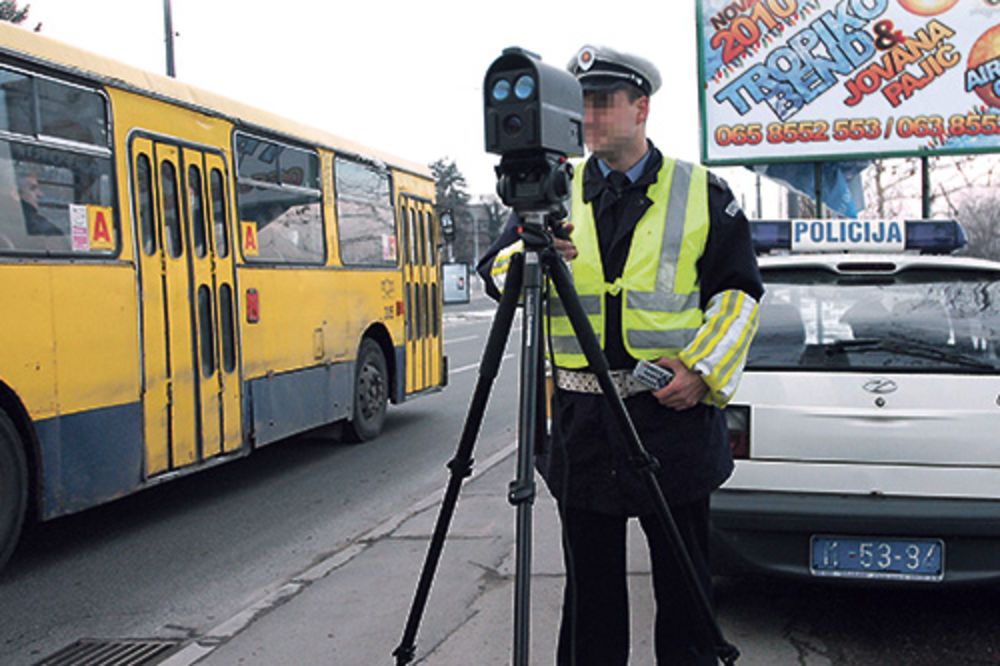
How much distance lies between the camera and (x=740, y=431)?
4.30 meters

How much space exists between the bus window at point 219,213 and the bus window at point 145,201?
79 cm

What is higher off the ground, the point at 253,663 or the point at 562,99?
the point at 562,99

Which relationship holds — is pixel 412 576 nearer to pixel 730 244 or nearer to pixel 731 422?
pixel 731 422

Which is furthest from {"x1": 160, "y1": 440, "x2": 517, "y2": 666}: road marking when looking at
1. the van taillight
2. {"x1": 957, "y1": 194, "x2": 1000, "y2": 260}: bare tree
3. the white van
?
{"x1": 957, "y1": 194, "x2": 1000, "y2": 260}: bare tree

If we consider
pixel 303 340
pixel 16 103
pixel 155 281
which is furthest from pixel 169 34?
pixel 16 103

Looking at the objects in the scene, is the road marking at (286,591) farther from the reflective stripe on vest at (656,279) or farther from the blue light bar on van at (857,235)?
the blue light bar on van at (857,235)

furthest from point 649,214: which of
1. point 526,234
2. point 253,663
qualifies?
point 253,663

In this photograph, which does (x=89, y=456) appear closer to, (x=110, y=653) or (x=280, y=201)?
(x=110, y=653)

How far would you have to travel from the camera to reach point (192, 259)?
733 centimetres

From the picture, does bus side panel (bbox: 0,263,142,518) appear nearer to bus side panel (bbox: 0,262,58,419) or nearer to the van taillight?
bus side panel (bbox: 0,262,58,419)

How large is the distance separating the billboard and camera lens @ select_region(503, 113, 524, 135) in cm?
926

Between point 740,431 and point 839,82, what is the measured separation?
8.08m

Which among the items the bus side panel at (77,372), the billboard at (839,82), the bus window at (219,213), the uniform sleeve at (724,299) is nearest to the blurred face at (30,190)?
the bus side panel at (77,372)

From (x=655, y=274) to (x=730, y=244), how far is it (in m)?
0.22
